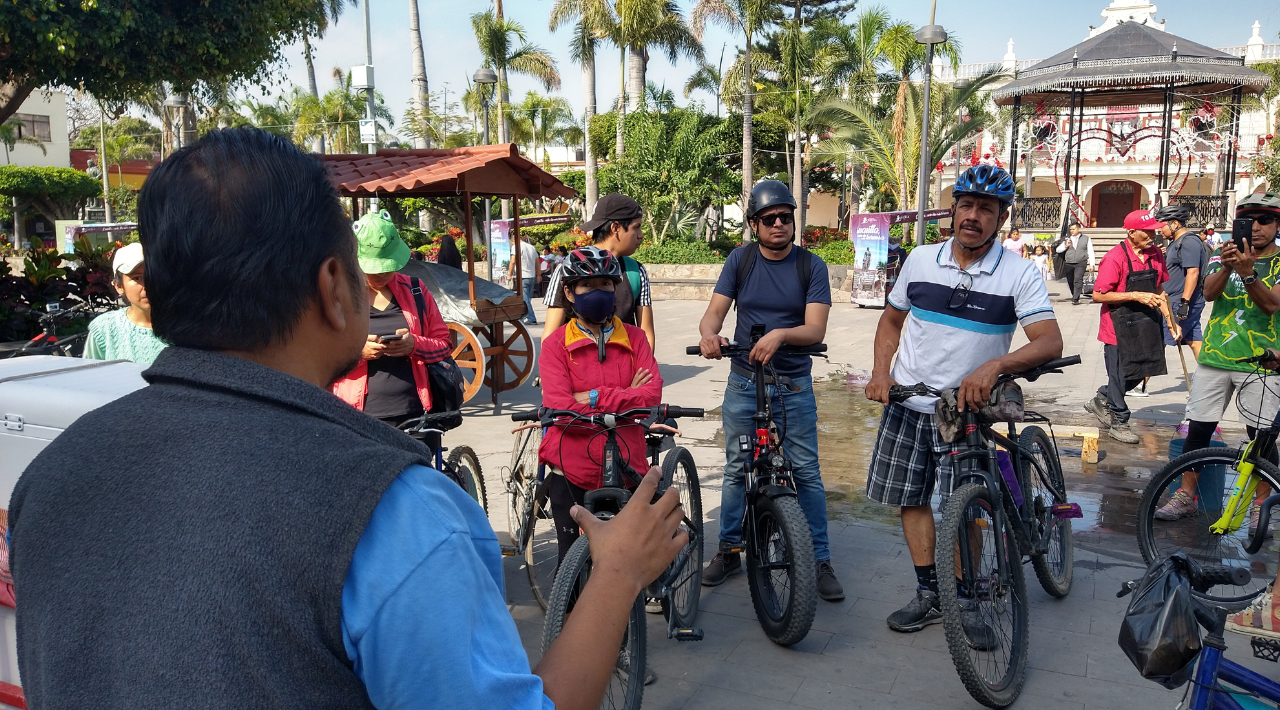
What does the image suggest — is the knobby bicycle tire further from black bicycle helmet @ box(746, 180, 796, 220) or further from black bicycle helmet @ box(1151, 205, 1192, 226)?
black bicycle helmet @ box(1151, 205, 1192, 226)

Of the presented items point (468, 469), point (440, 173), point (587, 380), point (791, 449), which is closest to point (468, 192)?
point (440, 173)

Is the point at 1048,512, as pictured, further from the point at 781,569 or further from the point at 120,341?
the point at 120,341

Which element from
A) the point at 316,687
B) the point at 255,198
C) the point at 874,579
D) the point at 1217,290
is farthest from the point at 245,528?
the point at 1217,290

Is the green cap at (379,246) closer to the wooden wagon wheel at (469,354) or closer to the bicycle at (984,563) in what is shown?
the bicycle at (984,563)

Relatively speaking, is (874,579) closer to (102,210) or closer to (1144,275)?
(1144,275)

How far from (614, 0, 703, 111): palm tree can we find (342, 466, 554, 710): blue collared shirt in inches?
1204

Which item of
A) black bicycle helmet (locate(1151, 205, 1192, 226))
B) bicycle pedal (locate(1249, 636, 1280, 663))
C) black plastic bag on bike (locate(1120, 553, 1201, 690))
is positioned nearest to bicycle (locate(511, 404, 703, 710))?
black plastic bag on bike (locate(1120, 553, 1201, 690))

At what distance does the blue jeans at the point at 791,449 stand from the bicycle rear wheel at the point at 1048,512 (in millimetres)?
Answer: 990

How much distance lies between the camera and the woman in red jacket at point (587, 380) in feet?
12.5

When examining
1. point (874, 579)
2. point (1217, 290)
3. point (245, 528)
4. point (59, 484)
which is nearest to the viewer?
point (245, 528)

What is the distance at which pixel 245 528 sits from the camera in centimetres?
97

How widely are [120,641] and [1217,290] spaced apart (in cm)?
571

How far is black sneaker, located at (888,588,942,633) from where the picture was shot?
163 inches

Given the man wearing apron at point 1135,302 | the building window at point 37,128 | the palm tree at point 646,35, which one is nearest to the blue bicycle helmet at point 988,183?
the man wearing apron at point 1135,302
